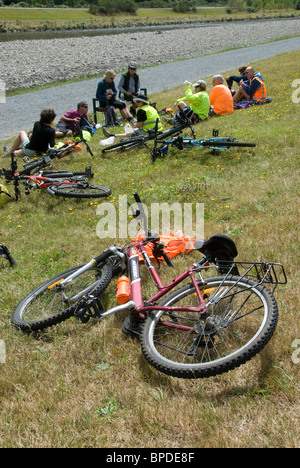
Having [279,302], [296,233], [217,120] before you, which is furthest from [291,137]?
[279,302]

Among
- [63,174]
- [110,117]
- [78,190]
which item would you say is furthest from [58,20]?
[78,190]

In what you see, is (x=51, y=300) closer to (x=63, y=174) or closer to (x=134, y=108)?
(x=63, y=174)

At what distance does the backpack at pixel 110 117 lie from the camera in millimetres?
12359

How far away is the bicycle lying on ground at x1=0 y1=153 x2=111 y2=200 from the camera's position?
7243mm

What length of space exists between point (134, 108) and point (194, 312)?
10.4m

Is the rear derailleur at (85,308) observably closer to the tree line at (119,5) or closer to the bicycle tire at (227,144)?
the bicycle tire at (227,144)

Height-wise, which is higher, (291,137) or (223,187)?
(291,137)

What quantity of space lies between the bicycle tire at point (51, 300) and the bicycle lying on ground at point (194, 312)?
11 millimetres

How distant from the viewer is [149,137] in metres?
9.23

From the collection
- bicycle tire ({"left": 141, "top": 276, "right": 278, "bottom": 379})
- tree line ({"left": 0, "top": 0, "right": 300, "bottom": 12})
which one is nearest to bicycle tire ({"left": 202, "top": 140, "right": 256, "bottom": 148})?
bicycle tire ({"left": 141, "top": 276, "right": 278, "bottom": 379})

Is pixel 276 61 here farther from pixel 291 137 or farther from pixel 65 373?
pixel 65 373

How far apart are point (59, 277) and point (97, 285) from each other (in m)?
0.77
